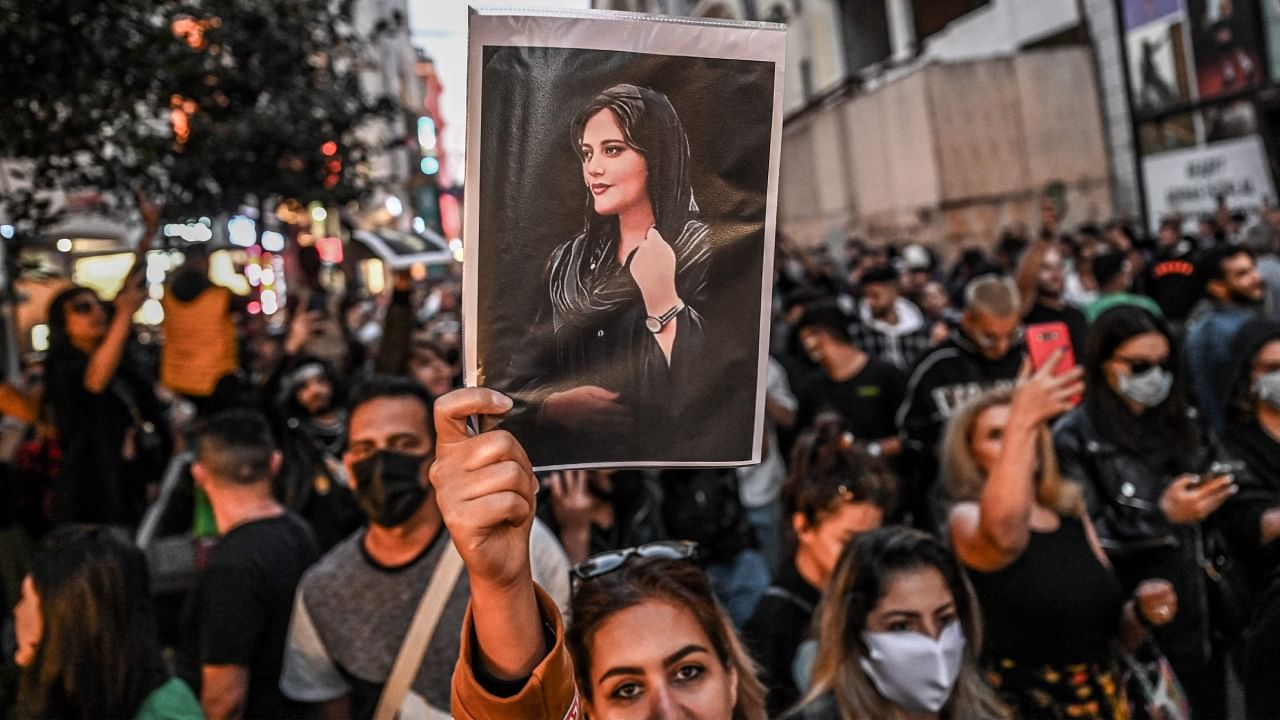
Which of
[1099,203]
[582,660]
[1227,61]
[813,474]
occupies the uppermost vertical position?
[1227,61]

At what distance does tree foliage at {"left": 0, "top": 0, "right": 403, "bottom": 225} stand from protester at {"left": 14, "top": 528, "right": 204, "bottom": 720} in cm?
360

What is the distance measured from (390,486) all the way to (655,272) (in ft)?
6.46

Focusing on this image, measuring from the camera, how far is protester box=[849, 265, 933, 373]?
8.84 meters

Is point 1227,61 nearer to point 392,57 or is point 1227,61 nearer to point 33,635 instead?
point 33,635

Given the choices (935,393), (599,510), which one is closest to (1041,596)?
(599,510)

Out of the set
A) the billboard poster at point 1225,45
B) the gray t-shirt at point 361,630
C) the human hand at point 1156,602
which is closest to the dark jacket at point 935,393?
the human hand at point 1156,602

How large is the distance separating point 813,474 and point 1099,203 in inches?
816

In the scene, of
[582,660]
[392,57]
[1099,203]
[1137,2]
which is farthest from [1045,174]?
[392,57]

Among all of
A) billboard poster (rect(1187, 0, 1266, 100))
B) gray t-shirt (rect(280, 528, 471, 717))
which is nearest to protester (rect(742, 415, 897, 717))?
gray t-shirt (rect(280, 528, 471, 717))

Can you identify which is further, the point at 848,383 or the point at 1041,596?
the point at 848,383

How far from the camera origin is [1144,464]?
194 inches

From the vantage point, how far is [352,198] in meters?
13.0

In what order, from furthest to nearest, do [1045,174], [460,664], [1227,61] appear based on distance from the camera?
[1045,174] < [1227,61] < [460,664]

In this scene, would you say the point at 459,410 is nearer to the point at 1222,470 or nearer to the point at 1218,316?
the point at 1222,470
